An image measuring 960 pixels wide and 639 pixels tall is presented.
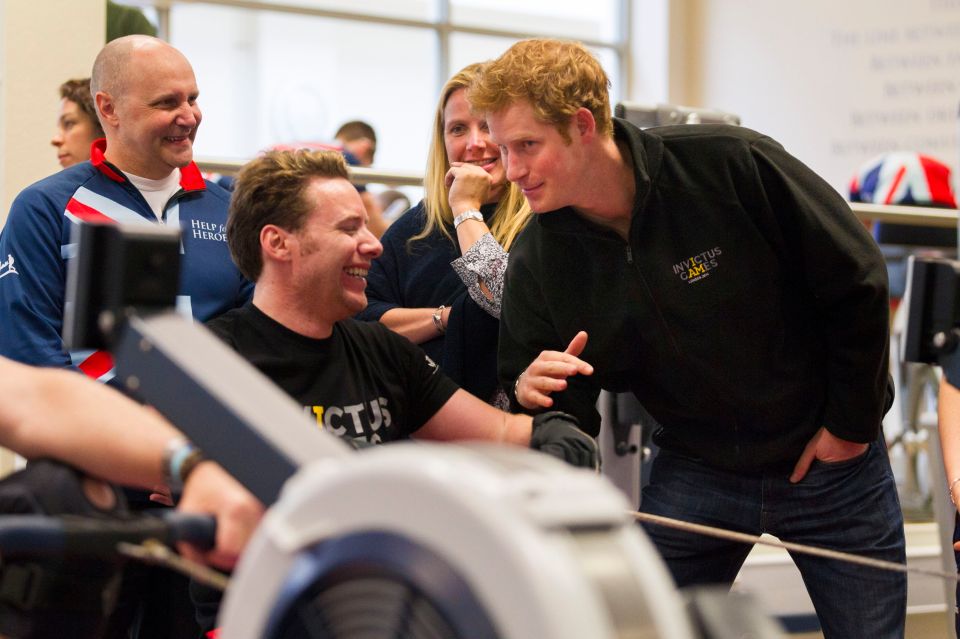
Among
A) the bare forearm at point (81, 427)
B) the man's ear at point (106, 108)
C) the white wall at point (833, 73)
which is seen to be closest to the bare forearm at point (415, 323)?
the man's ear at point (106, 108)

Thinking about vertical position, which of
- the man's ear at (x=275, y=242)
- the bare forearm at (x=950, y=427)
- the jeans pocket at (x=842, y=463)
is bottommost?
the jeans pocket at (x=842, y=463)

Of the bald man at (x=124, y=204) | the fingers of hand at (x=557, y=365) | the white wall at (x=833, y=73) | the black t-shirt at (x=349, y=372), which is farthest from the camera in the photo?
the white wall at (x=833, y=73)

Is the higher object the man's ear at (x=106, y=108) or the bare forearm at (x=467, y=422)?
the man's ear at (x=106, y=108)

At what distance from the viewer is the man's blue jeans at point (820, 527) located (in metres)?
2.06

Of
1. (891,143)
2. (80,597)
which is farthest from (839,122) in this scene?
(80,597)

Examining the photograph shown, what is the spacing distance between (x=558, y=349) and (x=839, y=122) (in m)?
6.42

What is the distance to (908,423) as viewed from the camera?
5.09 m

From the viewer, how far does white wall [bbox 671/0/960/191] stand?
7.43 meters

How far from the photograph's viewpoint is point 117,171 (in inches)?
99.9

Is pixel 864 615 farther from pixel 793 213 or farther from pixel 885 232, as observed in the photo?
pixel 885 232

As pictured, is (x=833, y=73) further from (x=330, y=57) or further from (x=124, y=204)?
(x=124, y=204)

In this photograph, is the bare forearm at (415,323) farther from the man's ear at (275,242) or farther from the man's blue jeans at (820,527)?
the man's blue jeans at (820,527)

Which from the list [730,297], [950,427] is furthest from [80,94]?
[950,427]

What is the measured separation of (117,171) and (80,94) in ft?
1.88
